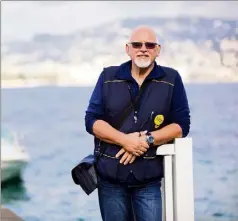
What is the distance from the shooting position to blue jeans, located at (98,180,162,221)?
273 centimetres

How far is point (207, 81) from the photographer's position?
3.06m

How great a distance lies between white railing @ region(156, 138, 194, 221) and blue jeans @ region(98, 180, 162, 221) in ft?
0.35

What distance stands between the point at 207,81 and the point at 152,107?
0.50 metres

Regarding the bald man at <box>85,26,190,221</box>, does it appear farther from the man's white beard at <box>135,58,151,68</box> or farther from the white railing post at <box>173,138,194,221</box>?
the white railing post at <box>173,138,194,221</box>

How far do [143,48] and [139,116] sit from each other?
315 millimetres

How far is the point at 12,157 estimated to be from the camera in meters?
3.07

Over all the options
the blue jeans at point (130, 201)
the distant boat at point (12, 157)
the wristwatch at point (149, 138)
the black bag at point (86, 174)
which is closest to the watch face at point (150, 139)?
the wristwatch at point (149, 138)

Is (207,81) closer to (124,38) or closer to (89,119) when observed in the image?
(124,38)

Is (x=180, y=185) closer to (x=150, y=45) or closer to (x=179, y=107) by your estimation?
(x=179, y=107)

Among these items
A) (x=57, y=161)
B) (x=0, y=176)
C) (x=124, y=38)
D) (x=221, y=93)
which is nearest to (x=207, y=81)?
(x=221, y=93)

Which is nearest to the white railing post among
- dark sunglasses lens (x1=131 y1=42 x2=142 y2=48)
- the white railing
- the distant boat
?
the white railing

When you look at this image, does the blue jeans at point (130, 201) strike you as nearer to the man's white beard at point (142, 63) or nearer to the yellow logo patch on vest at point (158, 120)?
the yellow logo patch on vest at point (158, 120)

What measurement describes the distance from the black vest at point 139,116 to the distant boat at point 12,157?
521 mm

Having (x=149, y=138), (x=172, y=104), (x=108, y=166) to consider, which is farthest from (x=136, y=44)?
(x=108, y=166)
